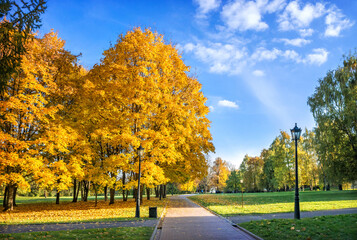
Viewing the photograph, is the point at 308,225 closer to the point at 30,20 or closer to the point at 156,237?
the point at 156,237

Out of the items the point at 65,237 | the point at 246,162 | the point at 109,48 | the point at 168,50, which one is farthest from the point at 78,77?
the point at 246,162

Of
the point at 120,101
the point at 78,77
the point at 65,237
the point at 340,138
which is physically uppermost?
the point at 78,77

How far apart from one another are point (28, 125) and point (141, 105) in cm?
1012

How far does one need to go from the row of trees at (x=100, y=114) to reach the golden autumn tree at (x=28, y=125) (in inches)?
2.7

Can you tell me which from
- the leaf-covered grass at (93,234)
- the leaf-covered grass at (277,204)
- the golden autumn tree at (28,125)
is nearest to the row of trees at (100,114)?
the golden autumn tree at (28,125)

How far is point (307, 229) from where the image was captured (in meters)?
10.5

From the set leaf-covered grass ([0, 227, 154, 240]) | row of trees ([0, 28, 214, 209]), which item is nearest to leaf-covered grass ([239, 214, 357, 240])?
leaf-covered grass ([0, 227, 154, 240])

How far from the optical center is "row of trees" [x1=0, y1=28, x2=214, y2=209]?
19594 millimetres

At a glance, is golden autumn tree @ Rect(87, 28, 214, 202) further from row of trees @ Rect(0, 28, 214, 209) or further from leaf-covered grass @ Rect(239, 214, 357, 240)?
leaf-covered grass @ Rect(239, 214, 357, 240)

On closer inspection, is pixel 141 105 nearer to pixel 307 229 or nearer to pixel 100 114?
pixel 100 114

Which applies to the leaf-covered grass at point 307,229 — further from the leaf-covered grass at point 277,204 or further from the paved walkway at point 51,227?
the leaf-covered grass at point 277,204

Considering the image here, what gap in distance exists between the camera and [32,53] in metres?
21.4

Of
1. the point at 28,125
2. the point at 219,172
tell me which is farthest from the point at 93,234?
the point at 219,172

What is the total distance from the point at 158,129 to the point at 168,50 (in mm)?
7539
